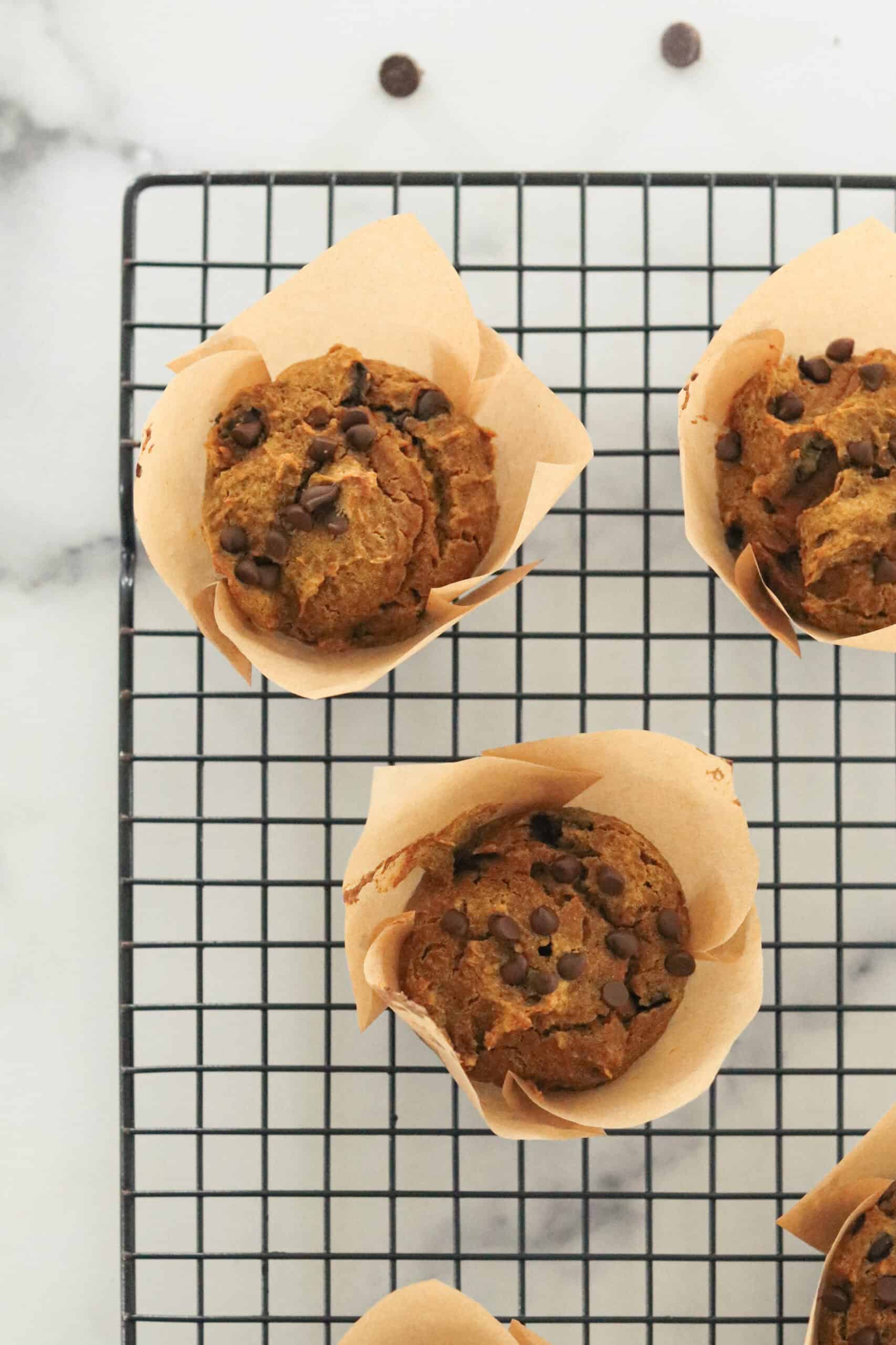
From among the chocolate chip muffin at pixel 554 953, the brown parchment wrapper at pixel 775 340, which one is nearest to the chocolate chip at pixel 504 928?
the chocolate chip muffin at pixel 554 953

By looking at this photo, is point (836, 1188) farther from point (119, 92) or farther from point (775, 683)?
point (119, 92)

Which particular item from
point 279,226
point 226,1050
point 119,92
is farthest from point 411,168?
point 226,1050

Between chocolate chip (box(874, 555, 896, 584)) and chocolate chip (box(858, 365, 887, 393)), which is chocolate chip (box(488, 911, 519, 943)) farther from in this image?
chocolate chip (box(858, 365, 887, 393))

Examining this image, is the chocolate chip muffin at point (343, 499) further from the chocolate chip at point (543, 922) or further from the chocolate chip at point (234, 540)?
the chocolate chip at point (543, 922)

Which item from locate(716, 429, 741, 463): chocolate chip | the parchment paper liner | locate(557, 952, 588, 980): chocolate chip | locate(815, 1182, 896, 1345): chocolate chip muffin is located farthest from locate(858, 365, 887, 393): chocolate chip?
the parchment paper liner

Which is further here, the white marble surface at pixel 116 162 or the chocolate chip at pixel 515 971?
the white marble surface at pixel 116 162

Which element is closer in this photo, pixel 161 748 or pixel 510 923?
pixel 510 923
